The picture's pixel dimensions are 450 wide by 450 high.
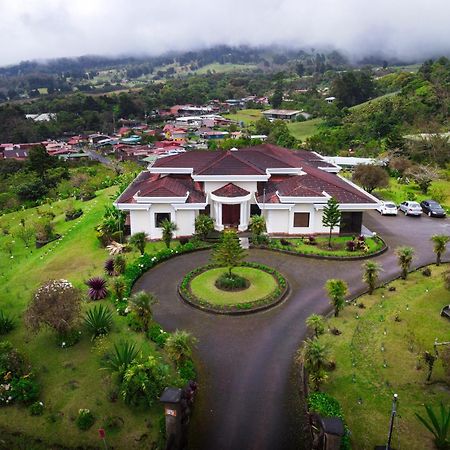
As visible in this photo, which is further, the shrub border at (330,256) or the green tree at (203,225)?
the green tree at (203,225)

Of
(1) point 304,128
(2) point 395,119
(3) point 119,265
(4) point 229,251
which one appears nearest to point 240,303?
(4) point 229,251

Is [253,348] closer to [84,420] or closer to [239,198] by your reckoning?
[84,420]

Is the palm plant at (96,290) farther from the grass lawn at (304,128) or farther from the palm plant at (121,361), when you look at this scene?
the grass lawn at (304,128)

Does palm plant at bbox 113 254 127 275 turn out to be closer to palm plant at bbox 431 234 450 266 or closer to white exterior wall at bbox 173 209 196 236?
white exterior wall at bbox 173 209 196 236

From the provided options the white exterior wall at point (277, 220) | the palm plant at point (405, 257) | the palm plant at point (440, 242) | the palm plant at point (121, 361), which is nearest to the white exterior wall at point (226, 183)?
the white exterior wall at point (277, 220)

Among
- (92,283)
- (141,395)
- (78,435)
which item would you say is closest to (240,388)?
(141,395)

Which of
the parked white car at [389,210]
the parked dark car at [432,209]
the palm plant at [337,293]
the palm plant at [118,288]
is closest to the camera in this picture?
the palm plant at [337,293]

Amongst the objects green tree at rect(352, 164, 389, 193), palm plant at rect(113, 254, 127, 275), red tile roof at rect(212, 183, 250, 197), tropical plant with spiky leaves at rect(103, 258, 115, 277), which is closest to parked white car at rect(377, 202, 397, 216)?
green tree at rect(352, 164, 389, 193)
